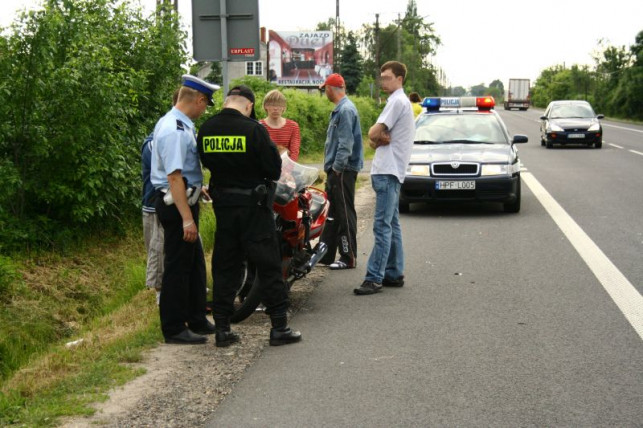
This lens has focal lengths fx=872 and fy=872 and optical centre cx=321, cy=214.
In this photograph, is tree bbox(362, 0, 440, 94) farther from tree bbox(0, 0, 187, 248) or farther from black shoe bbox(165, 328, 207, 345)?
black shoe bbox(165, 328, 207, 345)

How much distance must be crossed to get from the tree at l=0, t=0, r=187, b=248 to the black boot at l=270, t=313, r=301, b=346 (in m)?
4.38

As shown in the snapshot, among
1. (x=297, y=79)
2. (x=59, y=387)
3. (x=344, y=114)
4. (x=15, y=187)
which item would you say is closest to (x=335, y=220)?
(x=344, y=114)

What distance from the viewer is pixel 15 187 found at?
949 cm

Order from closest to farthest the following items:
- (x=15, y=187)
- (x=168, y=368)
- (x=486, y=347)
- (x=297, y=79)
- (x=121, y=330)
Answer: (x=168, y=368), (x=486, y=347), (x=121, y=330), (x=15, y=187), (x=297, y=79)

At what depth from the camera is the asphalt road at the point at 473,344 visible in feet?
15.3

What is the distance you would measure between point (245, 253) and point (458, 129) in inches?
338

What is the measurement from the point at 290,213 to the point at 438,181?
20.7 feet

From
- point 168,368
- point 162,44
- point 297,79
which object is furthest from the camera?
point 297,79

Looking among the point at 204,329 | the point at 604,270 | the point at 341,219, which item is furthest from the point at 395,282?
the point at 204,329

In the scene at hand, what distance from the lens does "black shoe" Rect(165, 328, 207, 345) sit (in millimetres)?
6141

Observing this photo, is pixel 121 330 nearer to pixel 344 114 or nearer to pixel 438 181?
pixel 344 114

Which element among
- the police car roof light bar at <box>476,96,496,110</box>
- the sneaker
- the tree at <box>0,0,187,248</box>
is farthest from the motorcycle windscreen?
the police car roof light bar at <box>476,96,496,110</box>

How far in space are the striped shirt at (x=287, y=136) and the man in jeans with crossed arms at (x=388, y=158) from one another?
1.12 meters

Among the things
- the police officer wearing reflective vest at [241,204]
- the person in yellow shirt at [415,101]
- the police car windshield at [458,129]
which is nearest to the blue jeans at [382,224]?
the police officer wearing reflective vest at [241,204]
